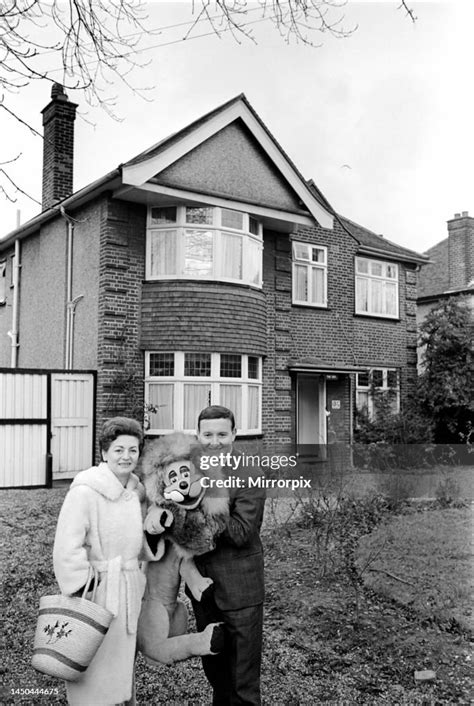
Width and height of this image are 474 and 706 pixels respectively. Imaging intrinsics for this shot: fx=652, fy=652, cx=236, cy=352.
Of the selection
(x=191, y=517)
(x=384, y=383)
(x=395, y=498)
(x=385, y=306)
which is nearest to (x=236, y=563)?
(x=191, y=517)

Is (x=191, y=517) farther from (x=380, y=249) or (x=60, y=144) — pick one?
(x=380, y=249)

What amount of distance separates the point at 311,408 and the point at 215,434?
Result: 7.37m

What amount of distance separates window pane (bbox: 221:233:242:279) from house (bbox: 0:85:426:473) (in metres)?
0.03

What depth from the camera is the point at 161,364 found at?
8.17 m

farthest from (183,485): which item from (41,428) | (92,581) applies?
(41,428)

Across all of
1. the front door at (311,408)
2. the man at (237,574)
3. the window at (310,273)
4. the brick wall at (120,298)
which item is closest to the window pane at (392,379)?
the front door at (311,408)

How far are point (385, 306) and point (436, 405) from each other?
16.3 feet

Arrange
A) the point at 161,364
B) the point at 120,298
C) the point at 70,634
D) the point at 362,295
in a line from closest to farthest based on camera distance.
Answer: the point at 70,634, the point at 161,364, the point at 120,298, the point at 362,295

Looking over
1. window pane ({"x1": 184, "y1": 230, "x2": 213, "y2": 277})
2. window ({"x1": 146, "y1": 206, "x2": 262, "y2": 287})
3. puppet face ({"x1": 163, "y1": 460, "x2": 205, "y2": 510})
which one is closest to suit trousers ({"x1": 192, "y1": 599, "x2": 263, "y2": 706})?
puppet face ({"x1": 163, "y1": 460, "x2": 205, "y2": 510})

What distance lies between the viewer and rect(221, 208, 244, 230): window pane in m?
10.3

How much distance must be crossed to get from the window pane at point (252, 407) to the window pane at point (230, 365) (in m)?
0.53

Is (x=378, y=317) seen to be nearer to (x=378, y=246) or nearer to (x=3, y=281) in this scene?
(x=378, y=246)

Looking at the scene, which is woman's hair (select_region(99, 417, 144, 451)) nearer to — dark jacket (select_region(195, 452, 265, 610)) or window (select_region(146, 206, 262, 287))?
dark jacket (select_region(195, 452, 265, 610))

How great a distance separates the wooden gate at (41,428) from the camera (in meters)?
6.49
